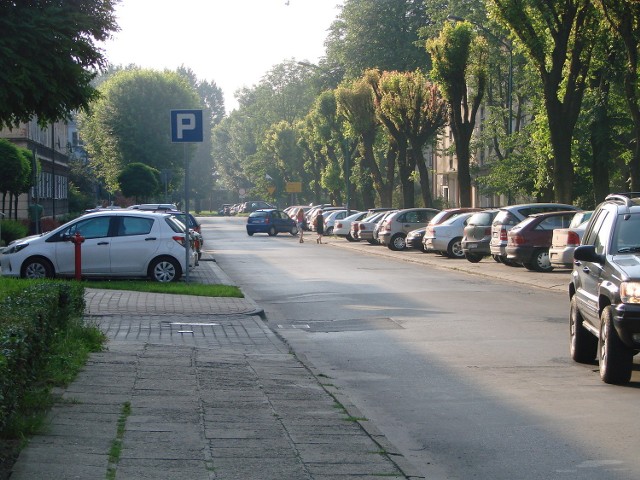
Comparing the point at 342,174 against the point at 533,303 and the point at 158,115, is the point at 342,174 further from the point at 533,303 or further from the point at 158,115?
the point at 533,303

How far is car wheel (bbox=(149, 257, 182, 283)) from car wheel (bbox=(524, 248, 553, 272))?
952 cm

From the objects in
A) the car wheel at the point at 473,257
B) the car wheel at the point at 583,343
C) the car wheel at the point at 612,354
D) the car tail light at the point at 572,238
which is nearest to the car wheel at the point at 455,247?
the car wheel at the point at 473,257

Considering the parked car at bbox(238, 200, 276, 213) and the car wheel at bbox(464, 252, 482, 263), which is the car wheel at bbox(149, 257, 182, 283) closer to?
the car wheel at bbox(464, 252, 482, 263)

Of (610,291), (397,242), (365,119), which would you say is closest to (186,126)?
(610,291)

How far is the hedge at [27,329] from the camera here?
618 cm

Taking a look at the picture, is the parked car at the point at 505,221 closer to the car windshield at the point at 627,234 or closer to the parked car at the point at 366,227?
the car windshield at the point at 627,234

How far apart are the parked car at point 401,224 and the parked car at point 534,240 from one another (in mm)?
15515

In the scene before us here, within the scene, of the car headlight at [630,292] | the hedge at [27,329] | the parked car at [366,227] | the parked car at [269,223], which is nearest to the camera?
the hedge at [27,329]

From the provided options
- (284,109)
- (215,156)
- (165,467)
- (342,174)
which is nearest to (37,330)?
(165,467)

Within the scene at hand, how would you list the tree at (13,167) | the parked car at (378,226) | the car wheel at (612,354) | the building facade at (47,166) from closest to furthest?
the car wheel at (612,354), the tree at (13,167), the parked car at (378,226), the building facade at (47,166)

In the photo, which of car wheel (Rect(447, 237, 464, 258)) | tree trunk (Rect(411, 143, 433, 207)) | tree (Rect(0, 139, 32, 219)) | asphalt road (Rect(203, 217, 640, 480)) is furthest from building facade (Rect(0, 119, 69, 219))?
asphalt road (Rect(203, 217, 640, 480))

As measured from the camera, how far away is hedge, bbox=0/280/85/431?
6179 millimetres

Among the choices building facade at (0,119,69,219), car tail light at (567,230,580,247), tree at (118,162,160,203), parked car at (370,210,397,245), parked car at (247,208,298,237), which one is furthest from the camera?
parked car at (247,208,298,237)

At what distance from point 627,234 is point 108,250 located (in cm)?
1386
